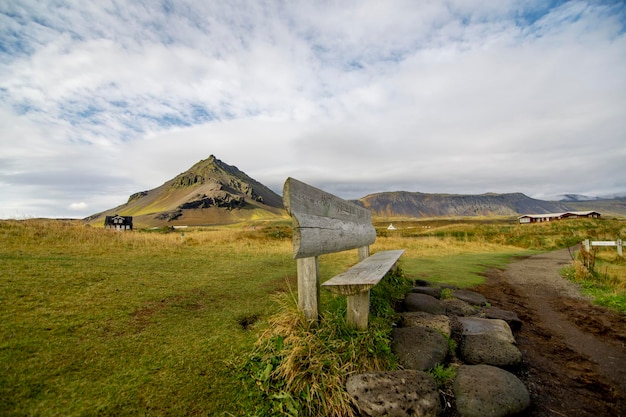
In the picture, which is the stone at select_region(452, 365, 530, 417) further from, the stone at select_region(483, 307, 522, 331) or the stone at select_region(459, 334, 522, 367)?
the stone at select_region(483, 307, 522, 331)

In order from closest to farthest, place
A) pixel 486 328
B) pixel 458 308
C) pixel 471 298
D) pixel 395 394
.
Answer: pixel 395 394 → pixel 486 328 → pixel 458 308 → pixel 471 298

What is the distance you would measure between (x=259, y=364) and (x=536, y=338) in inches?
198

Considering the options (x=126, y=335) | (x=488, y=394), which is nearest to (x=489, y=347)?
(x=488, y=394)

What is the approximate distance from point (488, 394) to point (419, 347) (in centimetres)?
93

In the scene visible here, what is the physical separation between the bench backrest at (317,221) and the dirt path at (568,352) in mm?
2900

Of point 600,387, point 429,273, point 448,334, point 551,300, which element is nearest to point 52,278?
point 448,334

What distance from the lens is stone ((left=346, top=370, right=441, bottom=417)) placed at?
9.14ft

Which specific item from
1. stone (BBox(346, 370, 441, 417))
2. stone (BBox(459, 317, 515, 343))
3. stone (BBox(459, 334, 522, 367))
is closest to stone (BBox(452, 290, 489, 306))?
stone (BBox(459, 317, 515, 343))

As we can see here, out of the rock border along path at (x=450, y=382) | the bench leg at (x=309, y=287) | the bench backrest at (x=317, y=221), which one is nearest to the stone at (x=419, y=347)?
the rock border along path at (x=450, y=382)

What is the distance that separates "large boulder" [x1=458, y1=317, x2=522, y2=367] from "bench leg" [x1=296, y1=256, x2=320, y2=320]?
2.32 metres

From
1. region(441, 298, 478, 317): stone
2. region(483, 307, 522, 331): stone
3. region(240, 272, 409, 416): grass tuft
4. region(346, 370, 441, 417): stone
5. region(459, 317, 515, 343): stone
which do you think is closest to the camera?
region(346, 370, 441, 417): stone

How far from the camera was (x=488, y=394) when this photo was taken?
3107 mm

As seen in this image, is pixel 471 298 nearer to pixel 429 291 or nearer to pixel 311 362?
pixel 429 291

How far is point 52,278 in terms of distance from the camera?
21.1 ft
